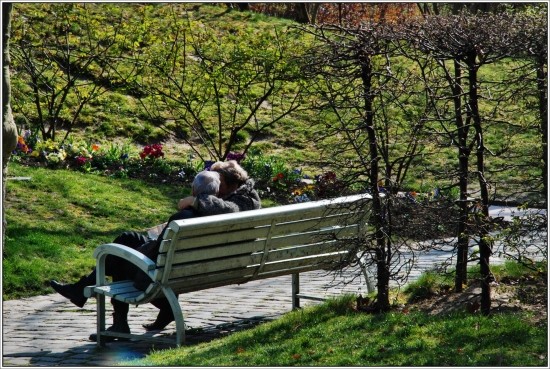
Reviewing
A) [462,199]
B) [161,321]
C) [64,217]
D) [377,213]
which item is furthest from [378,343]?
[64,217]

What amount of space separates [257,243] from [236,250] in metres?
0.21

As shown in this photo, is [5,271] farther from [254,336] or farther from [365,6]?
[365,6]

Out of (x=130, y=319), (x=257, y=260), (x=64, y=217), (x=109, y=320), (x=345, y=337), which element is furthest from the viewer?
(x=64, y=217)

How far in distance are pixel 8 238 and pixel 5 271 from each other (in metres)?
0.94

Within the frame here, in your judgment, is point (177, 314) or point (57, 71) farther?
point (57, 71)

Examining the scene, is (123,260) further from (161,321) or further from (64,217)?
(64,217)

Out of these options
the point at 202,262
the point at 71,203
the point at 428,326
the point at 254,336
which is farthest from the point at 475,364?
the point at 71,203

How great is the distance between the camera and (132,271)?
7.91m

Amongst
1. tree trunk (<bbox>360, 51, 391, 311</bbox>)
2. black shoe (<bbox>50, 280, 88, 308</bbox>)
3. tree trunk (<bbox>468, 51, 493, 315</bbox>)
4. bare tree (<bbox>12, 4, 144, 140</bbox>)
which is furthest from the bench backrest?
bare tree (<bbox>12, 4, 144, 140</bbox>)

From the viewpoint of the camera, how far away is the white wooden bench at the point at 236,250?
723 centimetres

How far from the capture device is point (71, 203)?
1249 centimetres

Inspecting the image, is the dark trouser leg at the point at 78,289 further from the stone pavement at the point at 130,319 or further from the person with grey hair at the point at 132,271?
the stone pavement at the point at 130,319

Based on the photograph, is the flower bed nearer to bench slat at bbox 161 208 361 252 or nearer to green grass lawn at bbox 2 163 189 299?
green grass lawn at bbox 2 163 189 299

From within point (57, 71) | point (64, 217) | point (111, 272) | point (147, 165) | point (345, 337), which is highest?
point (57, 71)
